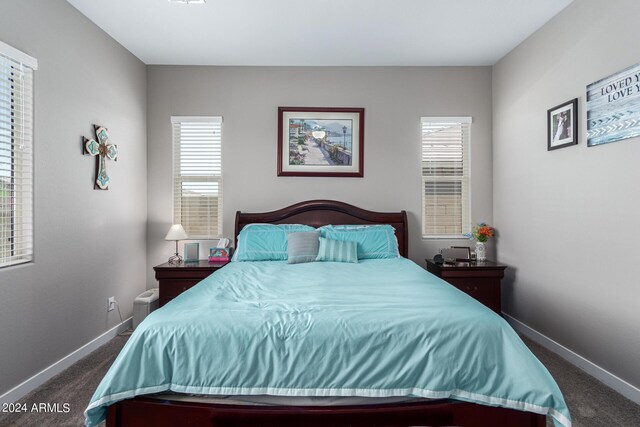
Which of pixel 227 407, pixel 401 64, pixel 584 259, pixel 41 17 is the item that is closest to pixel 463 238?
pixel 584 259

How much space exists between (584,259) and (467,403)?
1.85 meters

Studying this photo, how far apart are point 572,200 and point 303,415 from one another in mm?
2642

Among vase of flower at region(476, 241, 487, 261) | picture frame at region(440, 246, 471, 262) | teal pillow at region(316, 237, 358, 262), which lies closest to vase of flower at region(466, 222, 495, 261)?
vase of flower at region(476, 241, 487, 261)

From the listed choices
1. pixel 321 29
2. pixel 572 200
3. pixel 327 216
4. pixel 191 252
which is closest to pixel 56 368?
pixel 191 252

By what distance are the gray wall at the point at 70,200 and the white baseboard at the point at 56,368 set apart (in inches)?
1.7

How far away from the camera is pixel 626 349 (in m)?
2.32

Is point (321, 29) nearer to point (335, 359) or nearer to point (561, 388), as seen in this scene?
point (335, 359)

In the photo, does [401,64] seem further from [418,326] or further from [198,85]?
[418,326]

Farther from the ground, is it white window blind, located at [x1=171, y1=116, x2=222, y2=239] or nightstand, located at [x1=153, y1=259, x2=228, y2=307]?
white window blind, located at [x1=171, y1=116, x2=222, y2=239]

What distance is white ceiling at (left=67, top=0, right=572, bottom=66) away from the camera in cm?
279

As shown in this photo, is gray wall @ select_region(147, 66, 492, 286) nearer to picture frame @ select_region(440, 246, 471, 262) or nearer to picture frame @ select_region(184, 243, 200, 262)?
picture frame @ select_region(184, 243, 200, 262)

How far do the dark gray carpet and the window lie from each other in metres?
0.91

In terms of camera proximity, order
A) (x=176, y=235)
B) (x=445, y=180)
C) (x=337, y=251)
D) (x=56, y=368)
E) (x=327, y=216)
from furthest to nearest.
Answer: (x=445, y=180)
(x=327, y=216)
(x=176, y=235)
(x=337, y=251)
(x=56, y=368)

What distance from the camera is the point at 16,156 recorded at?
2.35 metres
